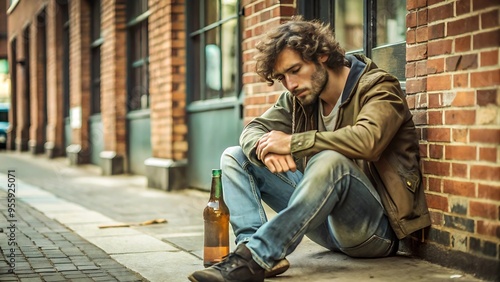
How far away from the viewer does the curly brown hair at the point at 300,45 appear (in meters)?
3.67

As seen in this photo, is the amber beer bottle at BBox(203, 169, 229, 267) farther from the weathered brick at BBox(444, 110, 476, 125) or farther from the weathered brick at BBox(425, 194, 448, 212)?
the weathered brick at BBox(444, 110, 476, 125)

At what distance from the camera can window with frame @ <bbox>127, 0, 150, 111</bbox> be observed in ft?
34.0

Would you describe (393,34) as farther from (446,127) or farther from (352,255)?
(352,255)

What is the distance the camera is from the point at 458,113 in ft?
11.9

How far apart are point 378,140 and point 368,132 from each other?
6cm

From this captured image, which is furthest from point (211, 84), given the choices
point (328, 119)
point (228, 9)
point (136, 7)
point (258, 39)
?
point (328, 119)

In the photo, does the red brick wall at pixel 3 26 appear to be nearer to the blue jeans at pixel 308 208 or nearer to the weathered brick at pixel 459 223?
the blue jeans at pixel 308 208

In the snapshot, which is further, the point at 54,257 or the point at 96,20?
the point at 96,20

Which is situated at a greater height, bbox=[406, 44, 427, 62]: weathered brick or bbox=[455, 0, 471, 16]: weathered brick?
bbox=[455, 0, 471, 16]: weathered brick

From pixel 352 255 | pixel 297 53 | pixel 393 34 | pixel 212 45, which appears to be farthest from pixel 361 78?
pixel 212 45

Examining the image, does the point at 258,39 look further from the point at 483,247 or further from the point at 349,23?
the point at 483,247

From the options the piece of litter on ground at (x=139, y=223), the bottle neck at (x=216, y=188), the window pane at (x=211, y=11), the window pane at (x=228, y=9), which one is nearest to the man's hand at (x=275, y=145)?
the bottle neck at (x=216, y=188)

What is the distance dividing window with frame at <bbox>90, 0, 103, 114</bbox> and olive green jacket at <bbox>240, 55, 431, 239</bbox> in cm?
942

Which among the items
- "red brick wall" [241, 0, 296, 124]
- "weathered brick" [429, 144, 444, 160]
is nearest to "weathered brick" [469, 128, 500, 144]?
"weathered brick" [429, 144, 444, 160]
